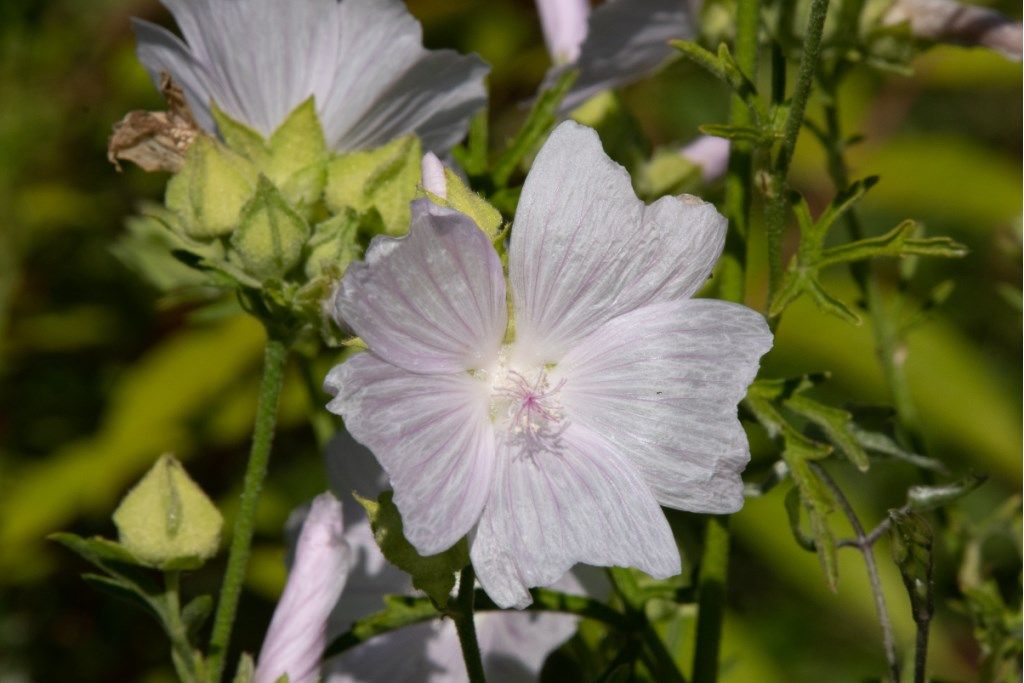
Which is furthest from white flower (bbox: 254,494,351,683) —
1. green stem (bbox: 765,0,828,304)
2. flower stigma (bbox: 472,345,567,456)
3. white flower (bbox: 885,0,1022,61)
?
white flower (bbox: 885,0,1022,61)

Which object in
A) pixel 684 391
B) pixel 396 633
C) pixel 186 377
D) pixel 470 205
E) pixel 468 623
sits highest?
pixel 470 205

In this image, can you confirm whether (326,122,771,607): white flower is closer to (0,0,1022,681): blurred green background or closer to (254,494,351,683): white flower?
(254,494,351,683): white flower

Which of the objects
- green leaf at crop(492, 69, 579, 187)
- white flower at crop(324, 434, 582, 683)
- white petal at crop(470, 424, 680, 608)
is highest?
green leaf at crop(492, 69, 579, 187)

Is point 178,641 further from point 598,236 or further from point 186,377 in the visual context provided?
point 186,377

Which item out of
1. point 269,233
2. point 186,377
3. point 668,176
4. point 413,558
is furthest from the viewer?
point 186,377

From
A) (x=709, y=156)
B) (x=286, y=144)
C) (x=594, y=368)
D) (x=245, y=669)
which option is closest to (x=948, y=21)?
(x=709, y=156)

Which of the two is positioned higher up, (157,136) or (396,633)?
(157,136)

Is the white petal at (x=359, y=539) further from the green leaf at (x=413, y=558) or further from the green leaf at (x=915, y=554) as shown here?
the green leaf at (x=915, y=554)
